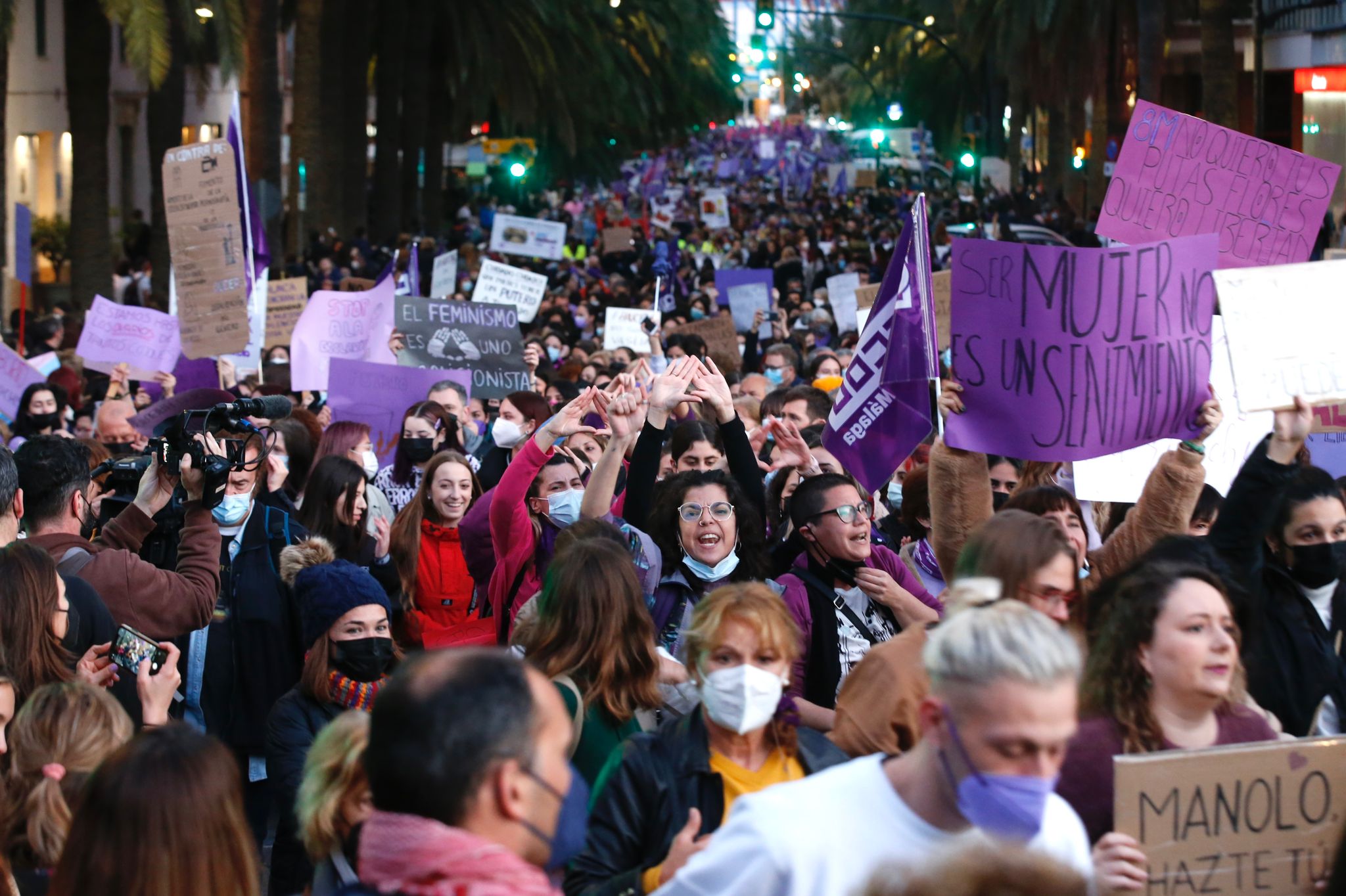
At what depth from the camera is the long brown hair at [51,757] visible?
11.9ft

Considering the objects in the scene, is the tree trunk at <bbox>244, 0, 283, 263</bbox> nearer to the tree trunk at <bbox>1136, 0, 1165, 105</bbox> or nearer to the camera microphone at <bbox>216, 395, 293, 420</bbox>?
the tree trunk at <bbox>1136, 0, 1165, 105</bbox>

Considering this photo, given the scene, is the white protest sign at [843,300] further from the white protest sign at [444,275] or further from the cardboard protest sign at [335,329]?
the cardboard protest sign at [335,329]

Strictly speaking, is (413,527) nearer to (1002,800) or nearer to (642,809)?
(642,809)

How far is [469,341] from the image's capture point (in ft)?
40.3

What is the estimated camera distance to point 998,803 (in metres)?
2.67

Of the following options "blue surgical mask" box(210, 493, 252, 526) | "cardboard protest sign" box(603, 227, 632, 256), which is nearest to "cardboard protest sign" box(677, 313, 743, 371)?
"blue surgical mask" box(210, 493, 252, 526)

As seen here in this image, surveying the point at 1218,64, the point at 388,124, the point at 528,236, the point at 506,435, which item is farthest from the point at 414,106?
the point at 506,435

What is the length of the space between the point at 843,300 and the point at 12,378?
361 inches

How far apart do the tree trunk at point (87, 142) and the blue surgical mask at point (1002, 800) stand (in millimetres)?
19631

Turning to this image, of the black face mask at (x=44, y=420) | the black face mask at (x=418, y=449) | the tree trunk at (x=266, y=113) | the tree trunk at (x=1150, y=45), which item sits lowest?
the black face mask at (x=418, y=449)

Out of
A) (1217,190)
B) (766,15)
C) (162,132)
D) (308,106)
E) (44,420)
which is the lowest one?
(44,420)

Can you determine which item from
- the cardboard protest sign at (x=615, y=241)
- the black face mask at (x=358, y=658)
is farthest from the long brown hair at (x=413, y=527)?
the cardboard protest sign at (x=615, y=241)

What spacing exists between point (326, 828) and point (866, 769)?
58.0 inches

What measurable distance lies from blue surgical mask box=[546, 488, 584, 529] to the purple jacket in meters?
0.96
